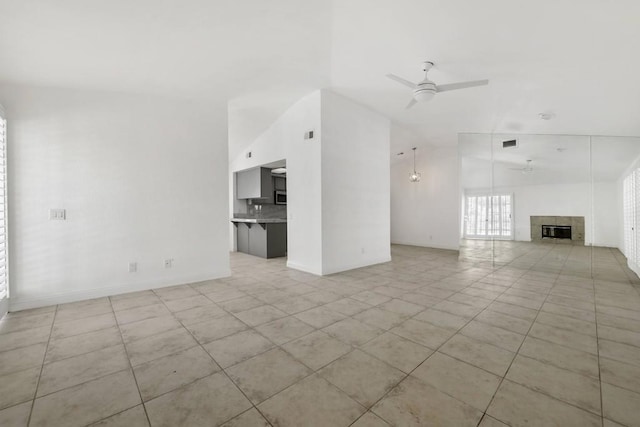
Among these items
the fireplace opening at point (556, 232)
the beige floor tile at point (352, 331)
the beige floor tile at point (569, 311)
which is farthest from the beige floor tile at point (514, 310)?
the fireplace opening at point (556, 232)

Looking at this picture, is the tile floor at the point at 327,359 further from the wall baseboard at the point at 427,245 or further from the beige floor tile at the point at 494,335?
the wall baseboard at the point at 427,245

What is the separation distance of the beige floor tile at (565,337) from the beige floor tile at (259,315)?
2452 mm

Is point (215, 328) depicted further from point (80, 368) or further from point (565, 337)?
point (565, 337)

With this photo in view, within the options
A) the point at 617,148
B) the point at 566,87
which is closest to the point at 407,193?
the point at 617,148

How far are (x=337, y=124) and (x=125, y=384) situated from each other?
14.5ft

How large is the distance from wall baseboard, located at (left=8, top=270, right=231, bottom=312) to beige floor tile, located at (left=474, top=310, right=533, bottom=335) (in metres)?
3.87

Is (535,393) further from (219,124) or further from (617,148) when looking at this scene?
(617,148)

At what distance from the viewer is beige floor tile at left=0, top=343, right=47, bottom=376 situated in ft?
6.41

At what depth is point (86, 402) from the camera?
1.59m

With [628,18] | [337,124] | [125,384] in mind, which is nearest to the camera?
Result: [125,384]

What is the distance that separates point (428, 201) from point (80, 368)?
329 inches

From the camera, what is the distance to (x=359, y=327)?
259cm

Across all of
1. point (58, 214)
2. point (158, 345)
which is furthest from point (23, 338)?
point (58, 214)

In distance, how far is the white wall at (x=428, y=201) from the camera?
25.5ft
